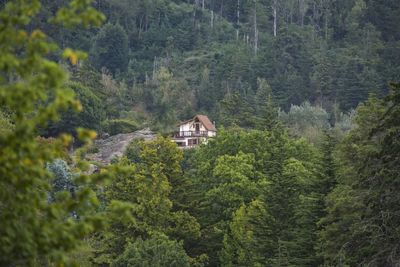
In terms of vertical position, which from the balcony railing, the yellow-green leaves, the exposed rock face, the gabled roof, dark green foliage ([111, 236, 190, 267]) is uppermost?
the yellow-green leaves

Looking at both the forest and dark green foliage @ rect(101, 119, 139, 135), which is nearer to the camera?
the forest

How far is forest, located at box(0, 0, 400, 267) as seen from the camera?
25.6 feet

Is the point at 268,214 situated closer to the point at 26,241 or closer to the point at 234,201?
the point at 234,201

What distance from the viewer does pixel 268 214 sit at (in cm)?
3528

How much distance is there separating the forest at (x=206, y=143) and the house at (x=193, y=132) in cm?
194

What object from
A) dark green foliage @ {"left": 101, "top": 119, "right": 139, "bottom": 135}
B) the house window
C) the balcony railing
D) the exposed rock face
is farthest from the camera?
dark green foliage @ {"left": 101, "top": 119, "right": 139, "bottom": 135}

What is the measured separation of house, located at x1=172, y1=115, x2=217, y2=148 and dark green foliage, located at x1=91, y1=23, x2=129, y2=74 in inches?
1385

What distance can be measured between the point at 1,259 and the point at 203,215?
116ft

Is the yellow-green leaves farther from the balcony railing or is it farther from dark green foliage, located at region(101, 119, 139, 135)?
dark green foliage, located at region(101, 119, 139, 135)

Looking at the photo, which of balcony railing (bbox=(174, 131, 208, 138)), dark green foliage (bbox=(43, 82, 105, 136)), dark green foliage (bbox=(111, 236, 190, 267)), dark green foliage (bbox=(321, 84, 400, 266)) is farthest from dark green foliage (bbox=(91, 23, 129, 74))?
dark green foliage (bbox=(321, 84, 400, 266))

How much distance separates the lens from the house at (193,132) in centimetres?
7369

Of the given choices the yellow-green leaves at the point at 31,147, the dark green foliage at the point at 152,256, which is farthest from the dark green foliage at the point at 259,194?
the yellow-green leaves at the point at 31,147

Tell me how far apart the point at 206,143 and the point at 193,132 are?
1171 cm

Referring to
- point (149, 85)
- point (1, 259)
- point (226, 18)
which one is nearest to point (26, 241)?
point (1, 259)
